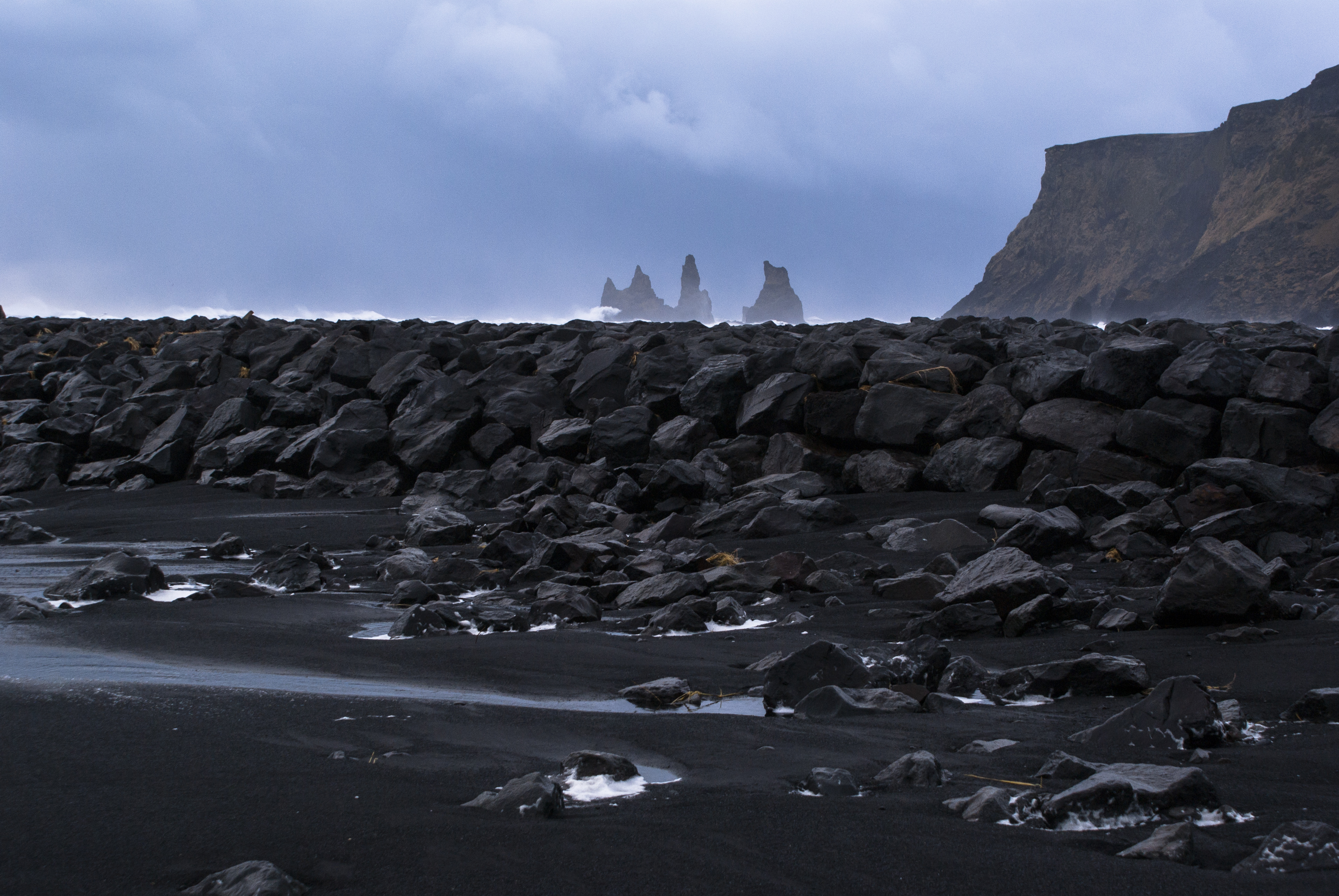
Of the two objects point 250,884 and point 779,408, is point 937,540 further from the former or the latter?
point 250,884

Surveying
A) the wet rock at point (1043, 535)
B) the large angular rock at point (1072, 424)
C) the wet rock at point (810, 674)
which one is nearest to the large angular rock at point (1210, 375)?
the large angular rock at point (1072, 424)

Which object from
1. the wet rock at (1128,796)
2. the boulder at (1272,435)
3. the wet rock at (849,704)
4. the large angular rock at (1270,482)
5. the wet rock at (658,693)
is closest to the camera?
the wet rock at (1128,796)

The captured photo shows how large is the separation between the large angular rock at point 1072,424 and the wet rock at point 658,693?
5.64 m

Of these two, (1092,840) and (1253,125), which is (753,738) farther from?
(1253,125)

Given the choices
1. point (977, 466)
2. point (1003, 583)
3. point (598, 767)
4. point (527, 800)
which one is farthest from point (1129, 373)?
point (527, 800)

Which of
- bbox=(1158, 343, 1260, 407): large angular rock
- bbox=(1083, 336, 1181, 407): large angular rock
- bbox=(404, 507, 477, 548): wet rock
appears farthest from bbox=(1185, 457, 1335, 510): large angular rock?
bbox=(404, 507, 477, 548): wet rock

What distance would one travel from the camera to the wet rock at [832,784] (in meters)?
2.26

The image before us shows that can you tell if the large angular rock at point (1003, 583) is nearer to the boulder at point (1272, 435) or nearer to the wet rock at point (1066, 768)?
the wet rock at point (1066, 768)

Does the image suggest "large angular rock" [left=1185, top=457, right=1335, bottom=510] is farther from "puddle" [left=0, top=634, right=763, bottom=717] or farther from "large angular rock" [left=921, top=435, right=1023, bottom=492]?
"puddle" [left=0, top=634, right=763, bottom=717]

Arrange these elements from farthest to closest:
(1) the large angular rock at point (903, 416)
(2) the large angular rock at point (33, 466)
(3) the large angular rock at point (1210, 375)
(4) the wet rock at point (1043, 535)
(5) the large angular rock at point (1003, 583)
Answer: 1. (2) the large angular rock at point (33, 466)
2. (1) the large angular rock at point (903, 416)
3. (3) the large angular rock at point (1210, 375)
4. (4) the wet rock at point (1043, 535)
5. (5) the large angular rock at point (1003, 583)

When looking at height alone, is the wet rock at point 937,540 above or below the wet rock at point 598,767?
above

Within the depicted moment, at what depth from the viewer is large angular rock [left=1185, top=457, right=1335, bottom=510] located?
6.04 m

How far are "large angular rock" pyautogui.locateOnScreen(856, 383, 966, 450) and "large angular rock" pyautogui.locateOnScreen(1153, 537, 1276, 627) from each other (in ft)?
16.3

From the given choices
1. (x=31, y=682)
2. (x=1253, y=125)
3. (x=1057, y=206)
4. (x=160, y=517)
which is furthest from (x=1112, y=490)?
(x=1057, y=206)
